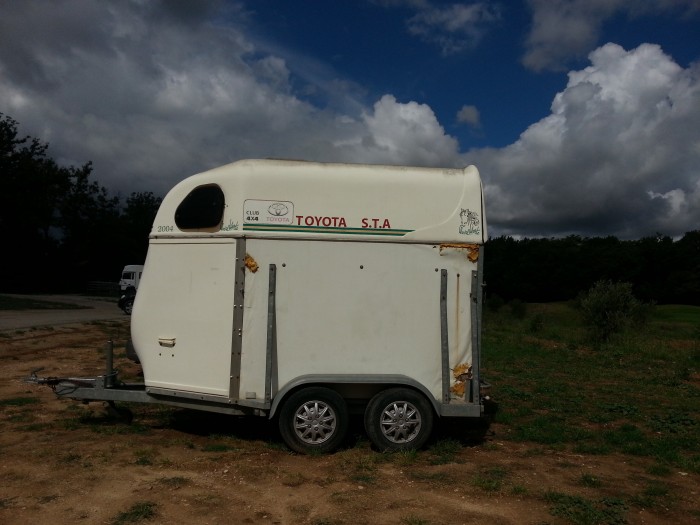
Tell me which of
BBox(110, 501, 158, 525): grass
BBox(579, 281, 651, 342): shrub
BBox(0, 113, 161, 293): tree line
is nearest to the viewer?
BBox(110, 501, 158, 525): grass

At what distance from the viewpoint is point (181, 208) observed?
22.3 ft

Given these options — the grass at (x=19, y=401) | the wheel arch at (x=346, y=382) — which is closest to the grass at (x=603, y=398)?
the wheel arch at (x=346, y=382)

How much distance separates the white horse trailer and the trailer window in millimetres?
22

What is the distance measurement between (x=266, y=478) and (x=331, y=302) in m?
1.92

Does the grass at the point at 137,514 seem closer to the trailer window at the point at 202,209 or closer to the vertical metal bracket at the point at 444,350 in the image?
the trailer window at the point at 202,209

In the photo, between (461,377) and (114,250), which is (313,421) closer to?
(461,377)

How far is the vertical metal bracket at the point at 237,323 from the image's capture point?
6348 millimetres

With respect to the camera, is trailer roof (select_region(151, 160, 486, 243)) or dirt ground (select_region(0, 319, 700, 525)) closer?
dirt ground (select_region(0, 319, 700, 525))

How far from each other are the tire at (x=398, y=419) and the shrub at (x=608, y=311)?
56.2 feet

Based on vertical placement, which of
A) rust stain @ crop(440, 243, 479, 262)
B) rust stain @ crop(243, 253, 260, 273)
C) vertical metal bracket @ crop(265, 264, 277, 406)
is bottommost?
vertical metal bracket @ crop(265, 264, 277, 406)

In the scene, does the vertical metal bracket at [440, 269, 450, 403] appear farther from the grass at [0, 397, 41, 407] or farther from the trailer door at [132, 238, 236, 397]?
the grass at [0, 397, 41, 407]

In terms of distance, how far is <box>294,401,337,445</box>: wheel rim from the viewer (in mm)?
6332

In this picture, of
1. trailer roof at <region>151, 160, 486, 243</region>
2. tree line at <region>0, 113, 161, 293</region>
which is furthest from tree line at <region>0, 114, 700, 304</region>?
trailer roof at <region>151, 160, 486, 243</region>

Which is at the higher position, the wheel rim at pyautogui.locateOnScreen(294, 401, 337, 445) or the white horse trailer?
the white horse trailer
